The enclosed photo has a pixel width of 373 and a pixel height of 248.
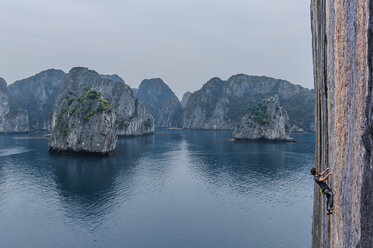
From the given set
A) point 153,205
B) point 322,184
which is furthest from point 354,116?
point 153,205

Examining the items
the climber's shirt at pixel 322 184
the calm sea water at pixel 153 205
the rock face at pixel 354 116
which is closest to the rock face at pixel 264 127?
the calm sea water at pixel 153 205

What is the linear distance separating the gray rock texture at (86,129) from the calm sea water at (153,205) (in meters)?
20.2

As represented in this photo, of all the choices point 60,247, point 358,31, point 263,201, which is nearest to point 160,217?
point 60,247

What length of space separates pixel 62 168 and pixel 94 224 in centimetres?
4568

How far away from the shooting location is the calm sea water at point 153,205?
3531cm

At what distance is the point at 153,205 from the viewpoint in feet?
158

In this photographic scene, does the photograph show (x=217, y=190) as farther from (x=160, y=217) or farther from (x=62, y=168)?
(x=62, y=168)

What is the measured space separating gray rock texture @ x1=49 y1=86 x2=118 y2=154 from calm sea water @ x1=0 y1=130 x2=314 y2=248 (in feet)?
66.4

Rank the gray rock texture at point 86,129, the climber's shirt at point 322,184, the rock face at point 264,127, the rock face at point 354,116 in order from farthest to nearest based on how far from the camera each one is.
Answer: the rock face at point 264,127 < the gray rock texture at point 86,129 < the climber's shirt at point 322,184 < the rock face at point 354,116

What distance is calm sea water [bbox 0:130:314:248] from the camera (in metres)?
35.3

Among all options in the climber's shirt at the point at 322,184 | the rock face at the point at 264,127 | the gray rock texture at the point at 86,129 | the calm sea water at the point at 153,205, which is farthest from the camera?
the rock face at the point at 264,127

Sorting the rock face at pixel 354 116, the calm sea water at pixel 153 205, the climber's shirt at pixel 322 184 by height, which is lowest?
the calm sea water at pixel 153 205

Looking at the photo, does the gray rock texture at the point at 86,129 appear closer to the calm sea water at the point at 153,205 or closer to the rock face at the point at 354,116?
the calm sea water at the point at 153,205

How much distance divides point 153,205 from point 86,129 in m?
67.3
